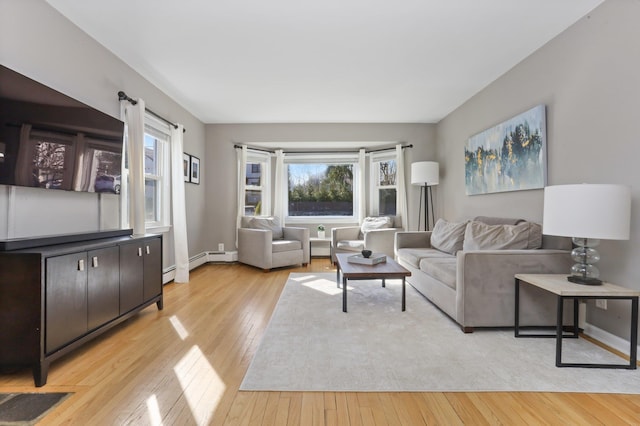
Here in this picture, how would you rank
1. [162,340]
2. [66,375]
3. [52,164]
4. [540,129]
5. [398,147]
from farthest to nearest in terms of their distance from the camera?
[398,147]
[540,129]
[162,340]
[52,164]
[66,375]

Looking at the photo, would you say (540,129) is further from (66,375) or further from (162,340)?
(66,375)

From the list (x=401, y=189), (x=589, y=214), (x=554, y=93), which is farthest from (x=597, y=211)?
(x=401, y=189)

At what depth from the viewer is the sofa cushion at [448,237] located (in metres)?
3.39

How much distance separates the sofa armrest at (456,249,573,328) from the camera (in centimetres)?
228

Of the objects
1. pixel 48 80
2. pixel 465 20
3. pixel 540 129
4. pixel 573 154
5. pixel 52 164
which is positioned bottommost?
pixel 52 164

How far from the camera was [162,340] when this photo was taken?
2211 mm

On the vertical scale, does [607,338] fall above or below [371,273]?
below

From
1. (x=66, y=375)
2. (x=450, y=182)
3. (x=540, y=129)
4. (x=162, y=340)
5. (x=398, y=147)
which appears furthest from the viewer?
(x=398, y=147)

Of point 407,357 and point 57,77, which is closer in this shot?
point 407,357

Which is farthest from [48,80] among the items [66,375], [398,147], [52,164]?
[398,147]

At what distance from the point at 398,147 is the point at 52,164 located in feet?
15.2

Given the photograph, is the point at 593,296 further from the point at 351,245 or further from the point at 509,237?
the point at 351,245

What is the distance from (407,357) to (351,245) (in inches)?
113

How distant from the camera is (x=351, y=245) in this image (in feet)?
Result: 15.6
